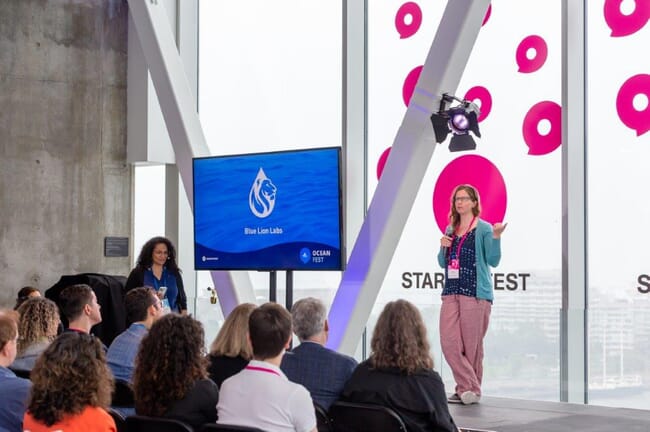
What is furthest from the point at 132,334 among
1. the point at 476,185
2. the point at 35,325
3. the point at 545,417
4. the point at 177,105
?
the point at 177,105

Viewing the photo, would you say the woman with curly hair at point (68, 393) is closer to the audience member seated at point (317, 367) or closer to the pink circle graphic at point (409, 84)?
the audience member seated at point (317, 367)

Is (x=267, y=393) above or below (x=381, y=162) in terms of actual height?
below

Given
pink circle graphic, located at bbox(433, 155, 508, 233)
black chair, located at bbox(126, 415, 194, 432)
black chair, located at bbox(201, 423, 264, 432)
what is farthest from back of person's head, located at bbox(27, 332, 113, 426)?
pink circle graphic, located at bbox(433, 155, 508, 233)

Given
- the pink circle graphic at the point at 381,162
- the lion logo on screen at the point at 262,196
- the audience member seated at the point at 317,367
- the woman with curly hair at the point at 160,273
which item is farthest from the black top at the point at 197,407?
the pink circle graphic at the point at 381,162

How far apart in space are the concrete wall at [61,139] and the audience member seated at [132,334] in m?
5.09

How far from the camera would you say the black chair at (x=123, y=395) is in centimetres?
462

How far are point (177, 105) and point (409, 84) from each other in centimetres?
211

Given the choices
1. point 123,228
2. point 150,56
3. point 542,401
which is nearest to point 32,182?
point 123,228

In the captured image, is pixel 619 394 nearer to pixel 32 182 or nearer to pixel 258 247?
pixel 258 247

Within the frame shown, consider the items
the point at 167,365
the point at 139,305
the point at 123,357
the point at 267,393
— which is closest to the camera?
the point at 267,393

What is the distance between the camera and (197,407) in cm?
377

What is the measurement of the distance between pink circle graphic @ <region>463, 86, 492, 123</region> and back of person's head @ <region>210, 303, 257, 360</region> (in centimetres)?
407

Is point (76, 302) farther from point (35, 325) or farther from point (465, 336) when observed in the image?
point (465, 336)

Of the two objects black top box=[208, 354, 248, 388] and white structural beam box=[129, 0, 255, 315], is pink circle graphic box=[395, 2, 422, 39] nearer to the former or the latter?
white structural beam box=[129, 0, 255, 315]
